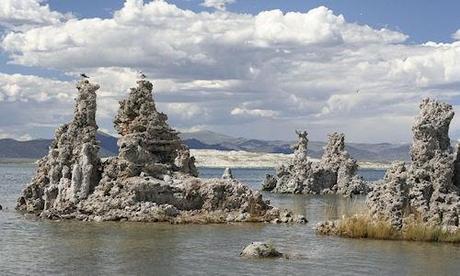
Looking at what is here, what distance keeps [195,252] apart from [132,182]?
16.9m

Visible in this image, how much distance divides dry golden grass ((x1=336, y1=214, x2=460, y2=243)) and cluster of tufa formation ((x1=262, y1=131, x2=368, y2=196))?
55693 millimetres

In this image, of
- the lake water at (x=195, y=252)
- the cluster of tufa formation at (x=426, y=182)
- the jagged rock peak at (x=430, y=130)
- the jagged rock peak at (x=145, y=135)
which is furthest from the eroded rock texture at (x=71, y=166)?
the jagged rock peak at (x=430, y=130)

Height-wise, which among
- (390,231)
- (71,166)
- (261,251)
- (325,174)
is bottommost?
(261,251)

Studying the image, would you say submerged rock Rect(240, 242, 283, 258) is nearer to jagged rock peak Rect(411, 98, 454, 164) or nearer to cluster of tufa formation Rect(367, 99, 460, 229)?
cluster of tufa formation Rect(367, 99, 460, 229)

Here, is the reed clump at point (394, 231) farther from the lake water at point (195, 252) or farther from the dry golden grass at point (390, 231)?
the lake water at point (195, 252)

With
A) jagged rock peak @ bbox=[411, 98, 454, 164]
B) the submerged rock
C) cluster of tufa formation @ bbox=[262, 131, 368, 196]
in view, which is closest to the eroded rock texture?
the submerged rock

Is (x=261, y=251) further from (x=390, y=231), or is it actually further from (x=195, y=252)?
(x=390, y=231)

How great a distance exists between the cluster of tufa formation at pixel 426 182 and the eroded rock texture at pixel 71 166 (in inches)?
847

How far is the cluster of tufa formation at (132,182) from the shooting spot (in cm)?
4803

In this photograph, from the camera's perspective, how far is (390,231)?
1411 inches

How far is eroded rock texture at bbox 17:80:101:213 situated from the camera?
50531 mm

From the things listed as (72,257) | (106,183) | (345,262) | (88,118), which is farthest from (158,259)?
(88,118)

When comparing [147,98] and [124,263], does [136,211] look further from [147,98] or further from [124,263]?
[124,263]

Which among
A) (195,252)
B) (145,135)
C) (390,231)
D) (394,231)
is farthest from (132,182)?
(394,231)
